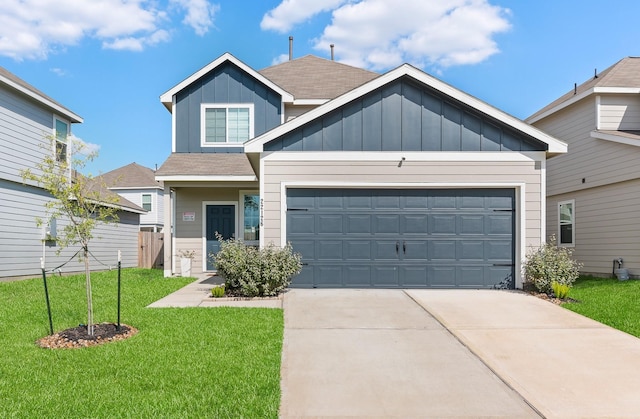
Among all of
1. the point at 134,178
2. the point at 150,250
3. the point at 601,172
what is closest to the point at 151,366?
the point at 601,172

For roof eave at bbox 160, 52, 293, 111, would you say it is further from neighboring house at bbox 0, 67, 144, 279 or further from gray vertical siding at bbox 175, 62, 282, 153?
neighboring house at bbox 0, 67, 144, 279

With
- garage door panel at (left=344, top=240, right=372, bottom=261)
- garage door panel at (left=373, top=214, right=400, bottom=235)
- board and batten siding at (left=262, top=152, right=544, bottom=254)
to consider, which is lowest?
garage door panel at (left=344, top=240, right=372, bottom=261)

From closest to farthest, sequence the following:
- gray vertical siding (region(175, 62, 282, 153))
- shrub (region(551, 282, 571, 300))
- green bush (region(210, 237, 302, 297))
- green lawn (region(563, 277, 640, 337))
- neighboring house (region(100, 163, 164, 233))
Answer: green lawn (region(563, 277, 640, 337)), shrub (region(551, 282, 571, 300)), green bush (region(210, 237, 302, 297)), gray vertical siding (region(175, 62, 282, 153)), neighboring house (region(100, 163, 164, 233))

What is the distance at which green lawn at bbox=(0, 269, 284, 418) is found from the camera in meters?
3.84

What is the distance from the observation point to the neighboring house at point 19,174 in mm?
12172

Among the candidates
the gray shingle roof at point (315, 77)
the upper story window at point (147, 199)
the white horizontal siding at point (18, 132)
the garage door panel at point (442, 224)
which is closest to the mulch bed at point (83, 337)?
the garage door panel at point (442, 224)

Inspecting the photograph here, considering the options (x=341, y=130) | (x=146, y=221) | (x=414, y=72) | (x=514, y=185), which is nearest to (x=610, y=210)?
(x=514, y=185)

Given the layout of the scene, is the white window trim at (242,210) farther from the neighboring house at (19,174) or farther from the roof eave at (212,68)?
the neighboring house at (19,174)

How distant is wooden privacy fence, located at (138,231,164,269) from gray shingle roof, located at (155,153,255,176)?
5473 mm

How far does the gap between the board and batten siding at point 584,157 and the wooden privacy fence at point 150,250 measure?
15.6 meters

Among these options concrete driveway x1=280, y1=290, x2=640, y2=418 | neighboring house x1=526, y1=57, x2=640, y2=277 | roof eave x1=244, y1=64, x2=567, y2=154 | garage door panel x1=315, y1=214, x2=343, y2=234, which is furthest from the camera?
neighboring house x1=526, y1=57, x2=640, y2=277

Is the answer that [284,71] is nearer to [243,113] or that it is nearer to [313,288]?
[243,113]

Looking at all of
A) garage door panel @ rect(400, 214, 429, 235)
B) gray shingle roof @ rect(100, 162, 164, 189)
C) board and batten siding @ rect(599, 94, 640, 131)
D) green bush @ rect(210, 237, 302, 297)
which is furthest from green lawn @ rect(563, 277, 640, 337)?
gray shingle roof @ rect(100, 162, 164, 189)

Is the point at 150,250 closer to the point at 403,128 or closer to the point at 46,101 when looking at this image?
the point at 46,101
